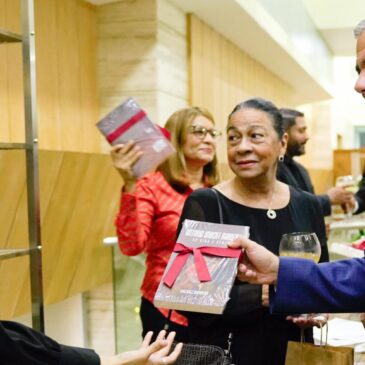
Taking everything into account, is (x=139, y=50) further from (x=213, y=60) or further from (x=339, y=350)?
(x=339, y=350)

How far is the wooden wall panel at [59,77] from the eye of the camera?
3445 mm

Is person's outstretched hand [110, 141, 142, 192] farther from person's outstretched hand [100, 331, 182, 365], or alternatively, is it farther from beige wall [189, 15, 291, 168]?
beige wall [189, 15, 291, 168]

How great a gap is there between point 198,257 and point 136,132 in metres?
0.58

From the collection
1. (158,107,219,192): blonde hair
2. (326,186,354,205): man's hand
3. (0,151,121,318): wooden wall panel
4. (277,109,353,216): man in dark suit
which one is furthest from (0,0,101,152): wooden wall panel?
(326,186,354,205): man's hand

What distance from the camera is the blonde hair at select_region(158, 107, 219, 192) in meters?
2.48

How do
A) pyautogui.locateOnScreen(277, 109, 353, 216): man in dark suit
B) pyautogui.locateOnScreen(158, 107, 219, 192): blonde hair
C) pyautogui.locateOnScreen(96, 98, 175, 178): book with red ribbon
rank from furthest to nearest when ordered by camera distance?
pyautogui.locateOnScreen(277, 109, 353, 216): man in dark suit, pyautogui.locateOnScreen(158, 107, 219, 192): blonde hair, pyautogui.locateOnScreen(96, 98, 175, 178): book with red ribbon

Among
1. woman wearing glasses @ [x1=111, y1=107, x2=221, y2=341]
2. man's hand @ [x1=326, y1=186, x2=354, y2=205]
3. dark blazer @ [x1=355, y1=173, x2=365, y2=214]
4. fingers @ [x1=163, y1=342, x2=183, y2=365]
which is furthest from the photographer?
dark blazer @ [x1=355, y1=173, x2=365, y2=214]

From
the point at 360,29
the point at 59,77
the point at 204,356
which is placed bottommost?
the point at 204,356

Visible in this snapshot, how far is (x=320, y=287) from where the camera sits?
54.2 inches

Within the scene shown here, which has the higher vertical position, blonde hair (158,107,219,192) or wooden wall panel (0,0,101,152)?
wooden wall panel (0,0,101,152)

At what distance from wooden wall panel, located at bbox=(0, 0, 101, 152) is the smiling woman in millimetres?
1833

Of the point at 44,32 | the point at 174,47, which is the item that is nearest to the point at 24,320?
the point at 44,32

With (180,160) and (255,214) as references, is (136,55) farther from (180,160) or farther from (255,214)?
(255,214)

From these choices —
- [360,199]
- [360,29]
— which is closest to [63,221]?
[360,199]
